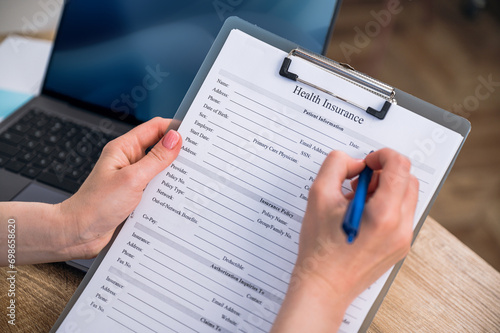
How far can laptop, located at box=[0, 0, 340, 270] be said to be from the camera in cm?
64

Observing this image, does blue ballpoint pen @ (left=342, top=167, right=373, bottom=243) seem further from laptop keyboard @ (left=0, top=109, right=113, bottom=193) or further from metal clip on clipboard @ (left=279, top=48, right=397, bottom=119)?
laptop keyboard @ (left=0, top=109, right=113, bottom=193)

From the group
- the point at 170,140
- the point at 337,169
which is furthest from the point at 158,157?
the point at 337,169

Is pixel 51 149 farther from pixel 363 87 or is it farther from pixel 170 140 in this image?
pixel 363 87

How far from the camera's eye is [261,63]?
480 millimetres

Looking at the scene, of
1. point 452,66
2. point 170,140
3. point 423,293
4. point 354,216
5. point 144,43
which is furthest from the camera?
point 452,66

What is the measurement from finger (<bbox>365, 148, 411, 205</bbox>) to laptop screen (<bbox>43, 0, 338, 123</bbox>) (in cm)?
30

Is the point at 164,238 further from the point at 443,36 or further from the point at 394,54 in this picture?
the point at 443,36

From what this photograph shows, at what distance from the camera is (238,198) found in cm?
47

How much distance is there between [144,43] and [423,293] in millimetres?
581

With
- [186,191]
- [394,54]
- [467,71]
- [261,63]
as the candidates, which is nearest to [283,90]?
[261,63]

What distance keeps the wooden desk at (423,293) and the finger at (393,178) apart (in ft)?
0.83
